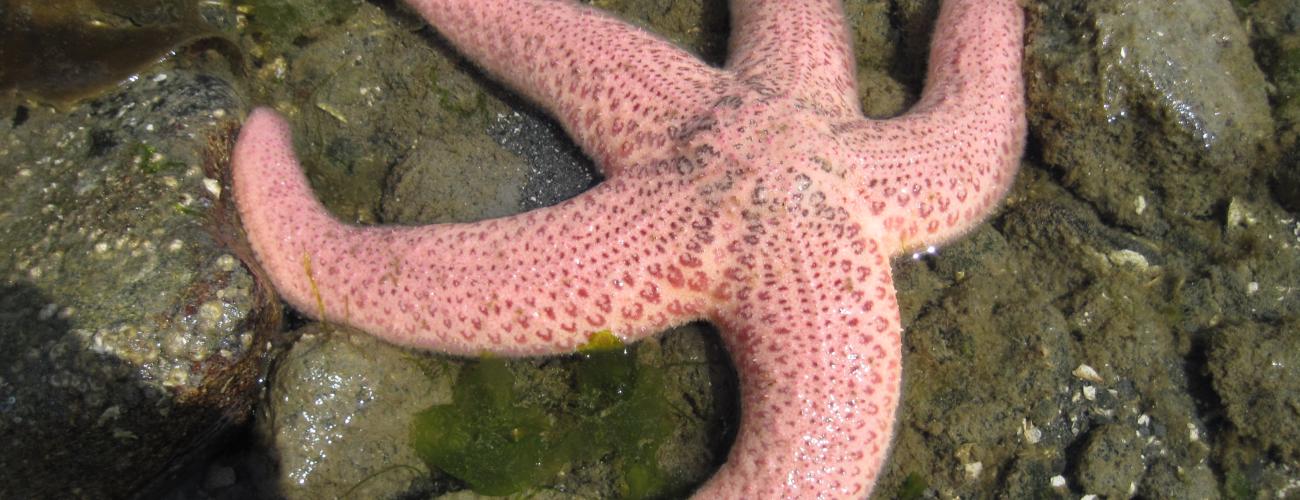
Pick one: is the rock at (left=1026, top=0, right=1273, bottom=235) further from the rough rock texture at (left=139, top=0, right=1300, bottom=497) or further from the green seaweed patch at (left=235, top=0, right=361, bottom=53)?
the green seaweed patch at (left=235, top=0, right=361, bottom=53)

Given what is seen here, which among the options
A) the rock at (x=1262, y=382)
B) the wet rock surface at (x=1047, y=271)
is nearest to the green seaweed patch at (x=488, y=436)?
the wet rock surface at (x=1047, y=271)

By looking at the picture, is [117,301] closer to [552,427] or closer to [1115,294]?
[552,427]

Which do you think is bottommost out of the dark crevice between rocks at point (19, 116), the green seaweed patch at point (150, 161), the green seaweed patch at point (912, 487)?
the green seaweed patch at point (912, 487)

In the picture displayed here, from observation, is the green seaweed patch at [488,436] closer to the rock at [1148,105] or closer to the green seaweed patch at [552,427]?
the green seaweed patch at [552,427]

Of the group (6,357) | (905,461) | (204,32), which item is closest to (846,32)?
(905,461)

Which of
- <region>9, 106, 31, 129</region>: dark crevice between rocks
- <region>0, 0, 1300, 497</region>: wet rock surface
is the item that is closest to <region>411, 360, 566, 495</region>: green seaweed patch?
<region>0, 0, 1300, 497</region>: wet rock surface

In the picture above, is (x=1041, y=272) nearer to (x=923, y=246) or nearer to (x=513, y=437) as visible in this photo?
(x=923, y=246)
